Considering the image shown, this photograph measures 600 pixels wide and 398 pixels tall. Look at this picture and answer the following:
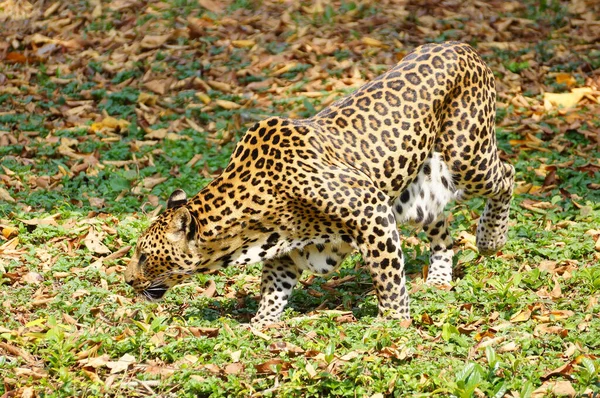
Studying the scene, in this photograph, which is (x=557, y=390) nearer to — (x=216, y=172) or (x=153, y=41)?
(x=216, y=172)

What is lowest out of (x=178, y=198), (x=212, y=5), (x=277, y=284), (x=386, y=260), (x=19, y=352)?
(x=277, y=284)

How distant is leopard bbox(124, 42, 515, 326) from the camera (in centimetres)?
765

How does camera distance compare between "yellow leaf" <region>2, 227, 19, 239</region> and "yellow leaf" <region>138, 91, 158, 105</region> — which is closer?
"yellow leaf" <region>2, 227, 19, 239</region>

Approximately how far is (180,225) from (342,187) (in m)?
1.36

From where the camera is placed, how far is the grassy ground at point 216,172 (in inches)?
278

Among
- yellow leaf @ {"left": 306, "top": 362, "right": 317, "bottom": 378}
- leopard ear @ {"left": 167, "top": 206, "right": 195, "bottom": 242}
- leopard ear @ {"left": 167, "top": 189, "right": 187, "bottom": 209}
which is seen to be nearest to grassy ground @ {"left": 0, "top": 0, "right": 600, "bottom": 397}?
yellow leaf @ {"left": 306, "top": 362, "right": 317, "bottom": 378}

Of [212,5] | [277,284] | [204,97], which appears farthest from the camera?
[212,5]

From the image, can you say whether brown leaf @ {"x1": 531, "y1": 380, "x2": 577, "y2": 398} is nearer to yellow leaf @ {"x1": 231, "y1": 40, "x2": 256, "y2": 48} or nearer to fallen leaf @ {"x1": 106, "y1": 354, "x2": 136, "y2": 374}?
fallen leaf @ {"x1": 106, "y1": 354, "x2": 136, "y2": 374}

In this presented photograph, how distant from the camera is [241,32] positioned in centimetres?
1570

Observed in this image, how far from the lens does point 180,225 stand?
25.1 ft

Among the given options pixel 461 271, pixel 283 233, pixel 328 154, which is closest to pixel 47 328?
pixel 283 233

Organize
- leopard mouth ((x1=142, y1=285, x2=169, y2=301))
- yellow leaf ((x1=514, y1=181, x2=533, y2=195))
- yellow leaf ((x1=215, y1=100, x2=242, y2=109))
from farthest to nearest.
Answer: yellow leaf ((x1=215, y1=100, x2=242, y2=109)) → yellow leaf ((x1=514, y1=181, x2=533, y2=195)) → leopard mouth ((x1=142, y1=285, x2=169, y2=301))

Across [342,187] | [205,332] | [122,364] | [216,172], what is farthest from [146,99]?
[122,364]

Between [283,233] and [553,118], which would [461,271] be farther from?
[553,118]
